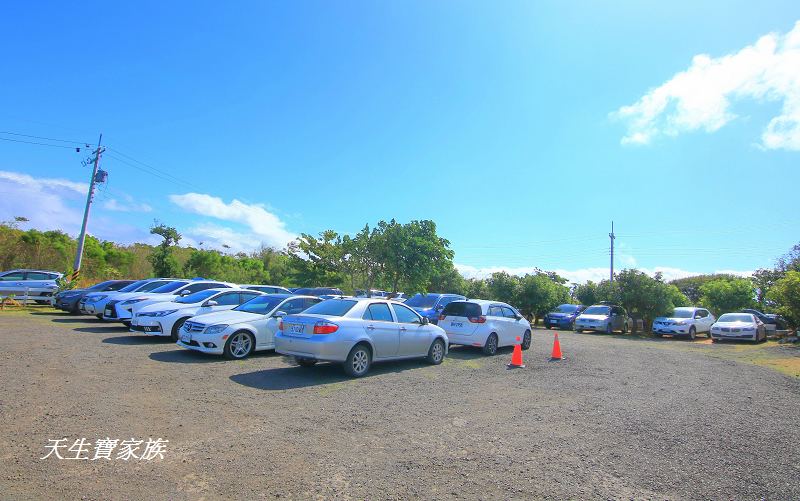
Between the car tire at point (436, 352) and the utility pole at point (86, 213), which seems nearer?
the car tire at point (436, 352)

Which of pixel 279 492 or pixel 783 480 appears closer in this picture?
pixel 279 492

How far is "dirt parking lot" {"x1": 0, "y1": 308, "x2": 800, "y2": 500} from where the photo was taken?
4129mm

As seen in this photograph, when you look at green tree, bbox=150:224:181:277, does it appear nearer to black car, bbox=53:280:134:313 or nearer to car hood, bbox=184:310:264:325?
black car, bbox=53:280:134:313

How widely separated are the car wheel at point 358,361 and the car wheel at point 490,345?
4932mm

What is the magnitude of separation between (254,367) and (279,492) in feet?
19.5

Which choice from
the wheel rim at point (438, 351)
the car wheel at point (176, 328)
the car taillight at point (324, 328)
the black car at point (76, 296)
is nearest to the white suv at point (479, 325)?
the wheel rim at point (438, 351)

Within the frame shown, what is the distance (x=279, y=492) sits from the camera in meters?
3.89

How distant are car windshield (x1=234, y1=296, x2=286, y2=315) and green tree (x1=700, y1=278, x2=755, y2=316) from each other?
30.1m

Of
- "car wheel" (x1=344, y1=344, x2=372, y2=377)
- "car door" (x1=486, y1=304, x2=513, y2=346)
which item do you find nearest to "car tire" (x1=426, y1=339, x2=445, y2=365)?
"car wheel" (x1=344, y1=344, x2=372, y2=377)

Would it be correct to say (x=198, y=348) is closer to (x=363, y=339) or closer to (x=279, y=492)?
(x=363, y=339)

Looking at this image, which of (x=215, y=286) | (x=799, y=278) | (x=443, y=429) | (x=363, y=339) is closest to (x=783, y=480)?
(x=443, y=429)

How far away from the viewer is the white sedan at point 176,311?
11.9m

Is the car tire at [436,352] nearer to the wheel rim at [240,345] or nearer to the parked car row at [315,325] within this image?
the parked car row at [315,325]

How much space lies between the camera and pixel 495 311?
13.9m
